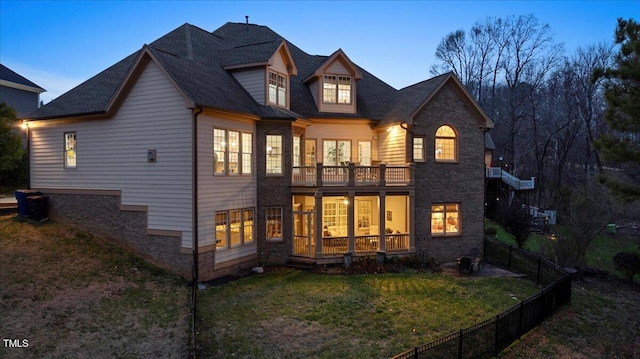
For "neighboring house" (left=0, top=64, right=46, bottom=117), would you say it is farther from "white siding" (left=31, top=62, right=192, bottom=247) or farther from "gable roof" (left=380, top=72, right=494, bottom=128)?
"gable roof" (left=380, top=72, right=494, bottom=128)

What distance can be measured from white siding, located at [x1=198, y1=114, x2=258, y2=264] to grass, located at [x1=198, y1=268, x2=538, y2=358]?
1.94 m

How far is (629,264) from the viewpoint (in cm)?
1984

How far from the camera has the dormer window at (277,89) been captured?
19.7 meters

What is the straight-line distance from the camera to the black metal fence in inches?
354

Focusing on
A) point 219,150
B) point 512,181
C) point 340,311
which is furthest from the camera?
point 512,181

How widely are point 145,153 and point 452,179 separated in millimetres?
15355

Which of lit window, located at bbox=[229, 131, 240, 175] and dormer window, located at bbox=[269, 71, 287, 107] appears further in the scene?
dormer window, located at bbox=[269, 71, 287, 107]

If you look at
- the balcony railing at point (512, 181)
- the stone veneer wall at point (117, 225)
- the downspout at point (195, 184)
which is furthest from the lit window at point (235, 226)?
the balcony railing at point (512, 181)

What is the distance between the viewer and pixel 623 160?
56.6 ft

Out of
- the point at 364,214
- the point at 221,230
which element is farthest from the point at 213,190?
the point at 364,214

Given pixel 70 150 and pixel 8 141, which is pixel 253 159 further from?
pixel 8 141

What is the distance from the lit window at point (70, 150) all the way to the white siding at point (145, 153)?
1.13ft

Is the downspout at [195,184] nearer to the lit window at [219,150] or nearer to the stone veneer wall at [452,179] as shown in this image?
the lit window at [219,150]

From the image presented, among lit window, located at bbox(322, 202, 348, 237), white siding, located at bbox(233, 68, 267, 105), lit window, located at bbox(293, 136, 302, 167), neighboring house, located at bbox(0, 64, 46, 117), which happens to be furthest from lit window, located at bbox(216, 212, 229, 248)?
neighboring house, located at bbox(0, 64, 46, 117)
